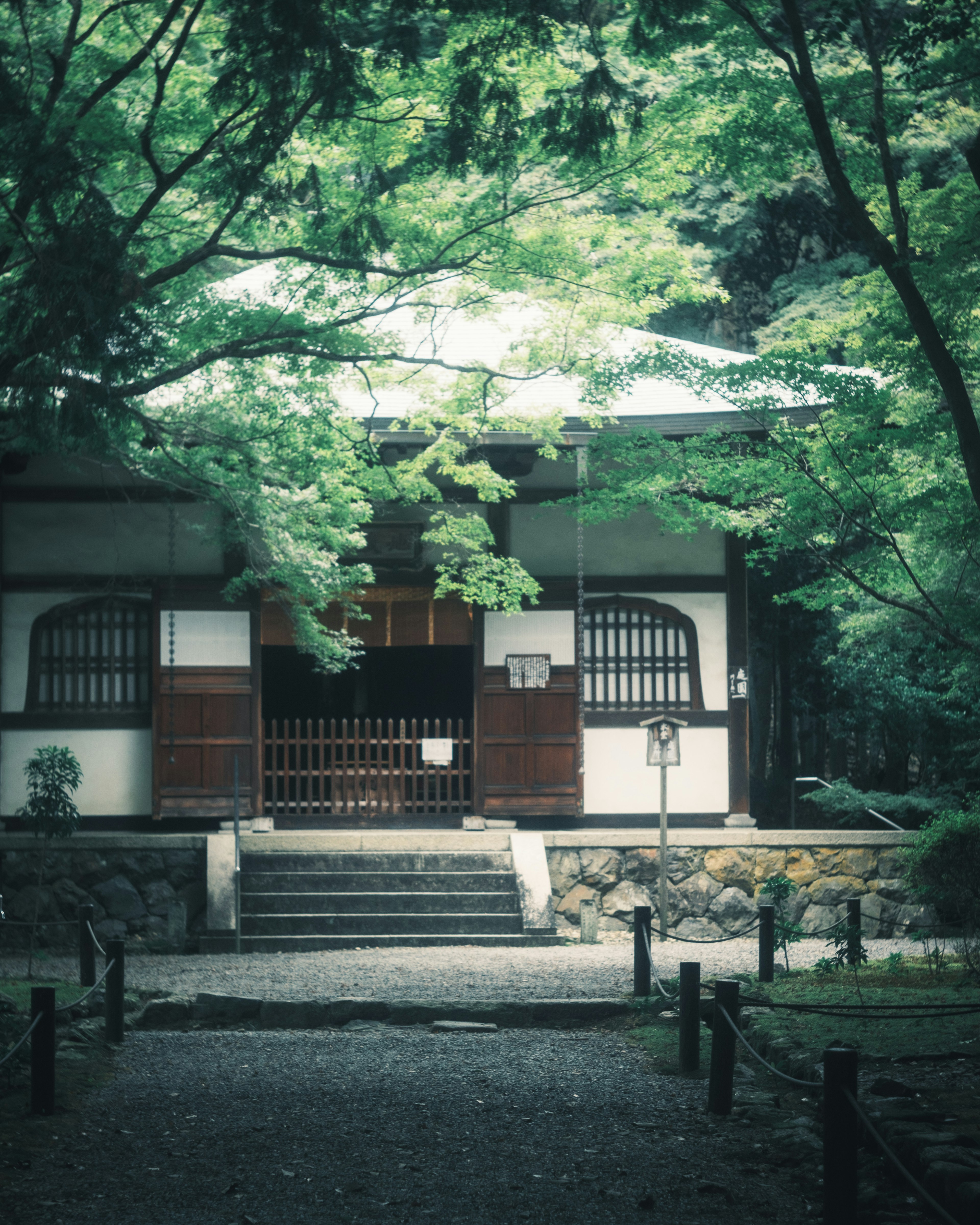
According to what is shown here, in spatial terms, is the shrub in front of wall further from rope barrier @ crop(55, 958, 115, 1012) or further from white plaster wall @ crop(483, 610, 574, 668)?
rope barrier @ crop(55, 958, 115, 1012)

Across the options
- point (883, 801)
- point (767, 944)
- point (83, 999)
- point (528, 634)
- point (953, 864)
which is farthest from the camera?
point (883, 801)

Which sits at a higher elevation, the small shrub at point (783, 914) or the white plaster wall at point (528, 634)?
the white plaster wall at point (528, 634)

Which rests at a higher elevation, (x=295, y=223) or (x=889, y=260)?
(x=295, y=223)

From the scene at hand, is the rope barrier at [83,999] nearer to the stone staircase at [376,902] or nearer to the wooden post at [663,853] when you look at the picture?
the stone staircase at [376,902]

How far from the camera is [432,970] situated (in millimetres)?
9969

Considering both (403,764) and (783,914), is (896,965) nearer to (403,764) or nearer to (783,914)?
(783,914)

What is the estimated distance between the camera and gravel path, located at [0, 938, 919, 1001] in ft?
29.8

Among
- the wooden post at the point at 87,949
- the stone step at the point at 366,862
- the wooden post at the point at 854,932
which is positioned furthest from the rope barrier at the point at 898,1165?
the stone step at the point at 366,862

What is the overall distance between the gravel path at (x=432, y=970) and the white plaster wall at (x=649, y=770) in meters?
1.82

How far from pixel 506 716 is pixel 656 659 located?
1873mm

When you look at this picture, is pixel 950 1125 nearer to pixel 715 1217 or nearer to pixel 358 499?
pixel 715 1217

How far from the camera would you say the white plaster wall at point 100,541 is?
12.9 metres

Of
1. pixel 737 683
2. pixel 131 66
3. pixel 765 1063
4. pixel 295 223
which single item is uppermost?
pixel 295 223

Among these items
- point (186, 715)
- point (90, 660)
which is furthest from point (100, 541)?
point (186, 715)
